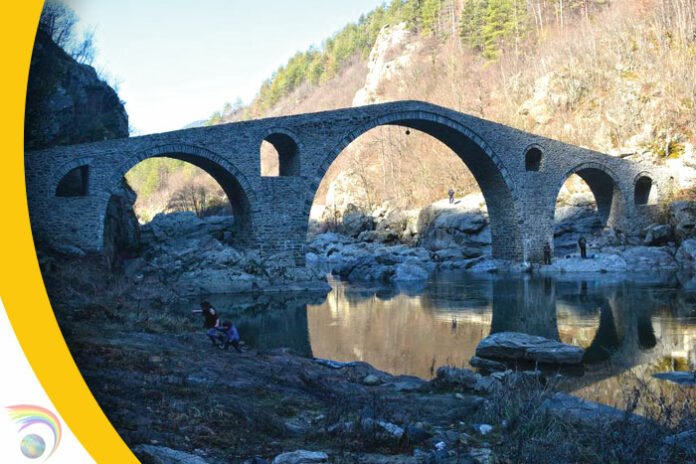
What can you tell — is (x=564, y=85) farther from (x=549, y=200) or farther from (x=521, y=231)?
(x=521, y=231)

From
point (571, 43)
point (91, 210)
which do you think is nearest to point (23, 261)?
point (91, 210)

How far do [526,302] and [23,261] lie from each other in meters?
14.5

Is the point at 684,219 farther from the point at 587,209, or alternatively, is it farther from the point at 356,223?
the point at 356,223

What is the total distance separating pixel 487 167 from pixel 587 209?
7600 mm

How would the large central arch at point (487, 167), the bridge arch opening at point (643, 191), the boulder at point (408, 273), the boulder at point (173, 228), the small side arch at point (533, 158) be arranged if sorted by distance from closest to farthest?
the boulder at point (173, 228), the boulder at point (408, 273), the large central arch at point (487, 167), the small side arch at point (533, 158), the bridge arch opening at point (643, 191)

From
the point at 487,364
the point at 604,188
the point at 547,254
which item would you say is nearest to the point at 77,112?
the point at 487,364

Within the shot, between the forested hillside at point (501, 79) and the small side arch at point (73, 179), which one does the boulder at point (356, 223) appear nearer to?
the forested hillside at point (501, 79)

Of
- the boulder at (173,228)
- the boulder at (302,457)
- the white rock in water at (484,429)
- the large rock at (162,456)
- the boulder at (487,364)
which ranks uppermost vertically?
the boulder at (173,228)

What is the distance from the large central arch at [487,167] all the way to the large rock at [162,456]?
2011 centimetres

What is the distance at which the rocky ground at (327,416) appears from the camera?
344 cm

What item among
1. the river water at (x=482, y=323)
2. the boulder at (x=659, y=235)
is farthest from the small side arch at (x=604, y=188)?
the river water at (x=482, y=323)

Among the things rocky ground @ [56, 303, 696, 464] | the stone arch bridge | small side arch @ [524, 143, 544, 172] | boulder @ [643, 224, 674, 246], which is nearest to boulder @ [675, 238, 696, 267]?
boulder @ [643, 224, 674, 246]

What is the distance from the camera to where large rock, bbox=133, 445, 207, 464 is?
2736 millimetres

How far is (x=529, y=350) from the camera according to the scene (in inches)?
344
